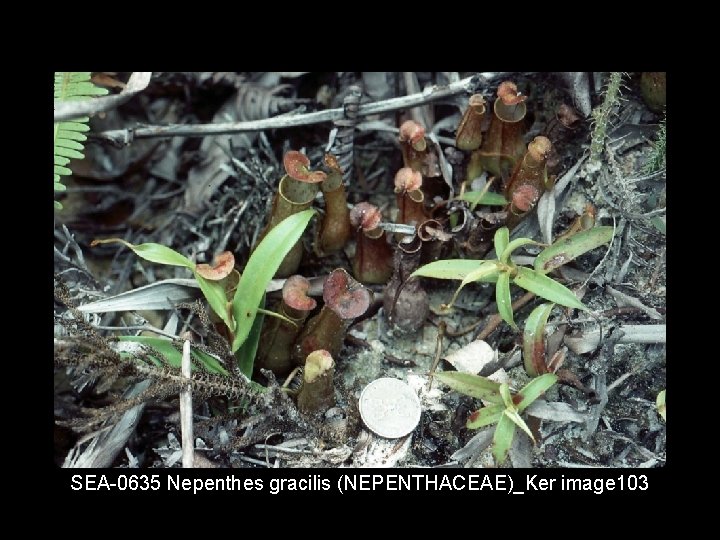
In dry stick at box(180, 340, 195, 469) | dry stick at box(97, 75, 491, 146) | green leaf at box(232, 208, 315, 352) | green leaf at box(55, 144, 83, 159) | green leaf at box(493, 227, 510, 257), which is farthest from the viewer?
dry stick at box(97, 75, 491, 146)

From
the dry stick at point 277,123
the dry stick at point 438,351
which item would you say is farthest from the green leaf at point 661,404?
the dry stick at point 277,123

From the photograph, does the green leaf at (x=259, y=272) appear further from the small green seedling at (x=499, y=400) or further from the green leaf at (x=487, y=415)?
the green leaf at (x=487, y=415)

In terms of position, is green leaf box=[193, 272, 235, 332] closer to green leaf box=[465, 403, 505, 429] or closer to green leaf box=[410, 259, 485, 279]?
green leaf box=[410, 259, 485, 279]

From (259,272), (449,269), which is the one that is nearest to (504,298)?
(449,269)

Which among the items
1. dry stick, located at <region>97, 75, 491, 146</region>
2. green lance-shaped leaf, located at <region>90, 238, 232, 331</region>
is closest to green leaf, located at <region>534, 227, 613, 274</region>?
dry stick, located at <region>97, 75, 491, 146</region>

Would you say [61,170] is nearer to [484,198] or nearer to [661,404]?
[484,198]

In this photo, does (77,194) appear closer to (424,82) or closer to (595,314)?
(424,82)
